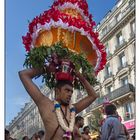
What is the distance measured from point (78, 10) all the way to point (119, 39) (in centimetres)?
2336

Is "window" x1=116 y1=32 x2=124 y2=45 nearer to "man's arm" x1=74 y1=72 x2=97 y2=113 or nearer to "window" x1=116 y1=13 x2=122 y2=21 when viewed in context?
"window" x1=116 y1=13 x2=122 y2=21

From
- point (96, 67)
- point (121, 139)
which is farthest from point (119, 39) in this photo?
point (96, 67)

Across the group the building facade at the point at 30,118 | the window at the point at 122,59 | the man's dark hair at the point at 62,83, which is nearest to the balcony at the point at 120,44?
the window at the point at 122,59

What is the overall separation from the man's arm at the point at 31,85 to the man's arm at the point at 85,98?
1.02ft

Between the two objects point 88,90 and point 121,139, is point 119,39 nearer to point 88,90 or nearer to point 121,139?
point 121,139

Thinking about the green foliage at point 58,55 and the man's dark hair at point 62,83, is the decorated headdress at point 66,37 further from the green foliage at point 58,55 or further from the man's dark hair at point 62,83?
the man's dark hair at point 62,83

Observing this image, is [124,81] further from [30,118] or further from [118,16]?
[30,118]

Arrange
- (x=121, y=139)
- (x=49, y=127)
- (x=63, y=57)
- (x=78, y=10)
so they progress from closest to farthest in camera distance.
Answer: (x=49, y=127), (x=63, y=57), (x=78, y=10), (x=121, y=139)

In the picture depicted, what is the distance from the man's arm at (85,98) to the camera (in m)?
2.34

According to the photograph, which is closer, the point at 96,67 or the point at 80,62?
the point at 80,62

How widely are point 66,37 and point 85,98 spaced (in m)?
0.44

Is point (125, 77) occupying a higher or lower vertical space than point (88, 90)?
higher

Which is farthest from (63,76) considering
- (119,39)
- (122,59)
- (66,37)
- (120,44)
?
(119,39)
